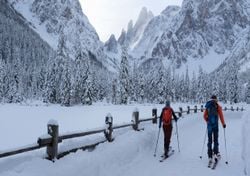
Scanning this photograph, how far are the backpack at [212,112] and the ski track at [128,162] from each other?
149 cm

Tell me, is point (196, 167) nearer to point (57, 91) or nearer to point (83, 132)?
point (83, 132)

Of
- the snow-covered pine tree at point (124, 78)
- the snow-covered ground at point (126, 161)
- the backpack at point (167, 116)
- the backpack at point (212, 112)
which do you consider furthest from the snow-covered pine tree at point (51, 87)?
the backpack at point (212, 112)

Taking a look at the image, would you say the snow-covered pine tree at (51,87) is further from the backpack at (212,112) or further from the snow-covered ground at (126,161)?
the backpack at (212,112)

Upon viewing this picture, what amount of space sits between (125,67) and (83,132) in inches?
2178

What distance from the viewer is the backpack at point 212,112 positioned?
1248cm

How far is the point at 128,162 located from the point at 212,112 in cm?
359

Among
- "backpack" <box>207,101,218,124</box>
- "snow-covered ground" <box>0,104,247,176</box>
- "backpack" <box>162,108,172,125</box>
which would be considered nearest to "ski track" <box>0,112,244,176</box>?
"snow-covered ground" <box>0,104,247,176</box>

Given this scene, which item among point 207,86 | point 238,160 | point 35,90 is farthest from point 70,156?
point 35,90

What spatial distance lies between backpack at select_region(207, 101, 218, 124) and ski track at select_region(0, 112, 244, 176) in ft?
4.88

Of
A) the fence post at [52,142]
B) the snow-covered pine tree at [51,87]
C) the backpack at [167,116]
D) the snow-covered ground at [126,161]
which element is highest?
the snow-covered pine tree at [51,87]

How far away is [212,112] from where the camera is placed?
1253 cm

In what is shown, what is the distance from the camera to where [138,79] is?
94625mm

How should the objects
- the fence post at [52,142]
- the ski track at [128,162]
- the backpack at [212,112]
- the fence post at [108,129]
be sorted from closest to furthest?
1. the ski track at [128,162]
2. the fence post at [52,142]
3. the fence post at [108,129]
4. the backpack at [212,112]

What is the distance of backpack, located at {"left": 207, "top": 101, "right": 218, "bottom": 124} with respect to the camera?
12.5 meters
